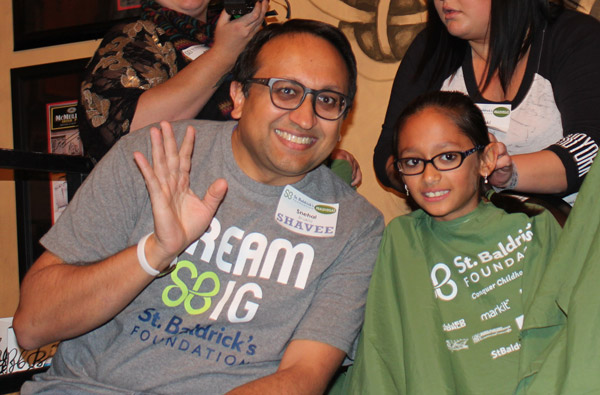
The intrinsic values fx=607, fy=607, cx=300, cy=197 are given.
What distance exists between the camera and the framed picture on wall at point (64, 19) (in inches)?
131

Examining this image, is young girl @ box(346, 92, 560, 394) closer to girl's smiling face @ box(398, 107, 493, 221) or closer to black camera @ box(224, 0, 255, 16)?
girl's smiling face @ box(398, 107, 493, 221)

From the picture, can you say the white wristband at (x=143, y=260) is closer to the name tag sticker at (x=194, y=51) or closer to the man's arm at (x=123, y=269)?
the man's arm at (x=123, y=269)

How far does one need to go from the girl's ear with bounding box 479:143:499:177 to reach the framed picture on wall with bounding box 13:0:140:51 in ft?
7.27

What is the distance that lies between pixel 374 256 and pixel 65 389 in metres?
0.84

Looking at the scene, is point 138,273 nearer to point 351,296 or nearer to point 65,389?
point 65,389

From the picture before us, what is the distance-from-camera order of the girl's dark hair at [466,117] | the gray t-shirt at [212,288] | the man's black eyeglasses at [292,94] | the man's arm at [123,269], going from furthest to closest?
1. the girl's dark hair at [466,117]
2. the man's black eyeglasses at [292,94]
3. the gray t-shirt at [212,288]
4. the man's arm at [123,269]

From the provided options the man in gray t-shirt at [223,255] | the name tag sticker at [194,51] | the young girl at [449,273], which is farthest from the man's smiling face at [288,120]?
the name tag sticker at [194,51]

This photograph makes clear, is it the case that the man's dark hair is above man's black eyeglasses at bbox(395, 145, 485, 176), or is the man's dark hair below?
above

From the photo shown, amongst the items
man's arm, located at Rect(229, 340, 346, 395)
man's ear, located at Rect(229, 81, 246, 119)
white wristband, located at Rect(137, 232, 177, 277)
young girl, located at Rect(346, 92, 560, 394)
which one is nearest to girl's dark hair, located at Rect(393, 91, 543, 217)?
young girl, located at Rect(346, 92, 560, 394)

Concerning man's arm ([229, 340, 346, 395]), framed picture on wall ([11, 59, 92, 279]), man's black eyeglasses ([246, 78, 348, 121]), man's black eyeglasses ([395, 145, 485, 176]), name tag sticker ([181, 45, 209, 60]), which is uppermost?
man's black eyeglasses ([246, 78, 348, 121])

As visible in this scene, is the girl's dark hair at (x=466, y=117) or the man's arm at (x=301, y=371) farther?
the girl's dark hair at (x=466, y=117)

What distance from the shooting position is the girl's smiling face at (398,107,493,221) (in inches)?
68.3

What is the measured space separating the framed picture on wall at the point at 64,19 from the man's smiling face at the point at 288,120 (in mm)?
1958

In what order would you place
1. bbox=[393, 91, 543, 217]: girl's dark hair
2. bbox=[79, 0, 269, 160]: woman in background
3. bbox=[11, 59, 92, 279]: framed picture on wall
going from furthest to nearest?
bbox=[11, 59, 92, 279]: framed picture on wall → bbox=[79, 0, 269, 160]: woman in background → bbox=[393, 91, 543, 217]: girl's dark hair
